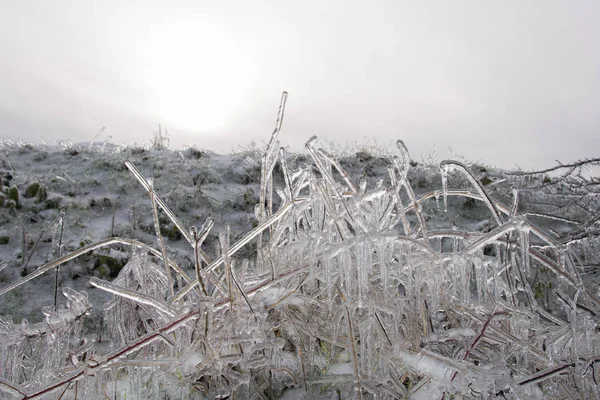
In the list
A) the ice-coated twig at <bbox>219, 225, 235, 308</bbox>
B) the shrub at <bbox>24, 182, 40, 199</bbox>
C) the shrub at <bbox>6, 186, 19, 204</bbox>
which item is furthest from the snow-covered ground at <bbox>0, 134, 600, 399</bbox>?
the shrub at <bbox>24, 182, 40, 199</bbox>

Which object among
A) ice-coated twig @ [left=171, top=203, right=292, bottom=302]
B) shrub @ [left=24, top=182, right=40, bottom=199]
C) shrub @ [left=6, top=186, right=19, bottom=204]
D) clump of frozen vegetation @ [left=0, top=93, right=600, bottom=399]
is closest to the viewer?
clump of frozen vegetation @ [left=0, top=93, right=600, bottom=399]

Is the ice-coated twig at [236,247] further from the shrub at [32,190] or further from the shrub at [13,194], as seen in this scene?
the shrub at [32,190]

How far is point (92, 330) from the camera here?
3.67 metres

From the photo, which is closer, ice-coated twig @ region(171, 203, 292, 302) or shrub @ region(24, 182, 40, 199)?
ice-coated twig @ region(171, 203, 292, 302)

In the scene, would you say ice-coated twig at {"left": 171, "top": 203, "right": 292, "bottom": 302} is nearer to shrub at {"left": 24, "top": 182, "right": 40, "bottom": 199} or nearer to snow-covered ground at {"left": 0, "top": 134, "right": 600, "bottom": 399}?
snow-covered ground at {"left": 0, "top": 134, "right": 600, "bottom": 399}

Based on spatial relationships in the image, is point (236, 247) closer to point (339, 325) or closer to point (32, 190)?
point (339, 325)

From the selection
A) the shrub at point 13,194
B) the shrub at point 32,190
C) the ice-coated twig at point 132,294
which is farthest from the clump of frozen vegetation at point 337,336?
the shrub at point 32,190

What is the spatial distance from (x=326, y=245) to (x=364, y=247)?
11cm

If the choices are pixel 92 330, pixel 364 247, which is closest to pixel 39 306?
pixel 92 330

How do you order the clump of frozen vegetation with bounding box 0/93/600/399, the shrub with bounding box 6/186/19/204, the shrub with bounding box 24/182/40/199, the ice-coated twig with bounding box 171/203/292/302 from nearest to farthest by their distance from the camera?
1. the clump of frozen vegetation with bounding box 0/93/600/399
2. the ice-coated twig with bounding box 171/203/292/302
3. the shrub with bounding box 6/186/19/204
4. the shrub with bounding box 24/182/40/199

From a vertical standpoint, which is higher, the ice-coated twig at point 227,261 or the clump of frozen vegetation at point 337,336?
the ice-coated twig at point 227,261

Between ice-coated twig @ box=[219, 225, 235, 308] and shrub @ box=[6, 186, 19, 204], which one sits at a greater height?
ice-coated twig @ box=[219, 225, 235, 308]

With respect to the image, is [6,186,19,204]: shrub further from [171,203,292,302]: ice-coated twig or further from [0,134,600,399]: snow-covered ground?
[171,203,292,302]: ice-coated twig

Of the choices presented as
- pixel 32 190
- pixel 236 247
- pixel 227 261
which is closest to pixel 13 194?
pixel 32 190
